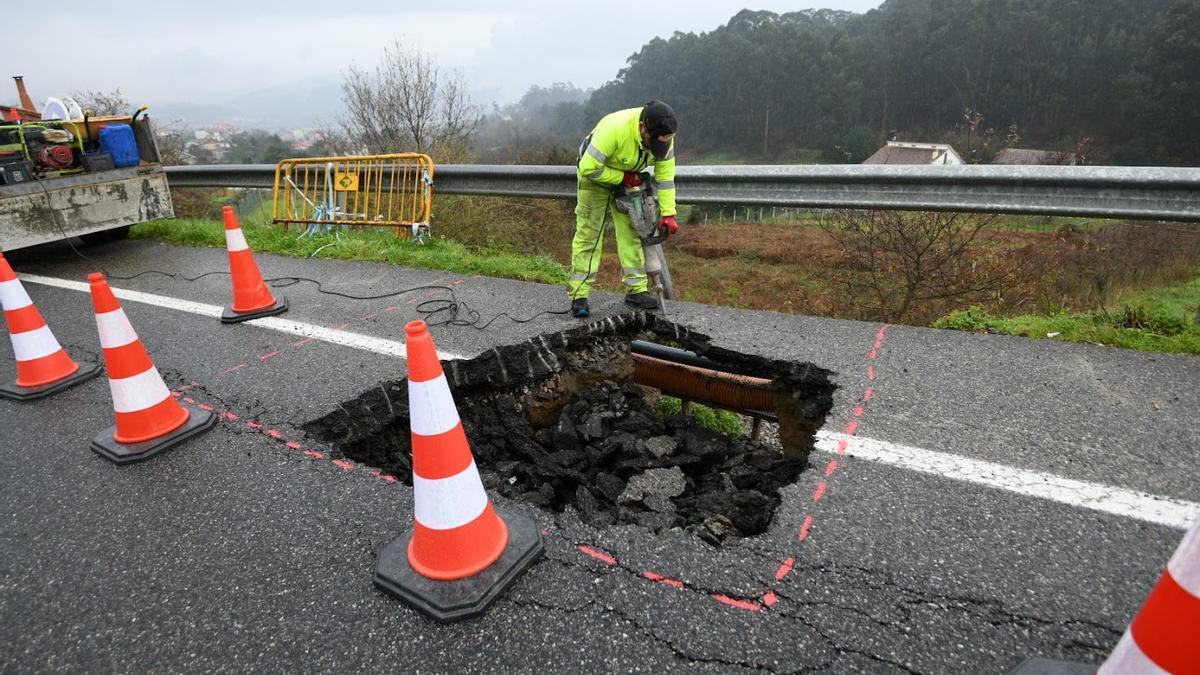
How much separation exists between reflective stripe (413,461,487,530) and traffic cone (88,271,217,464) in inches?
68.5

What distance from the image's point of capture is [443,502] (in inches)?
80.3

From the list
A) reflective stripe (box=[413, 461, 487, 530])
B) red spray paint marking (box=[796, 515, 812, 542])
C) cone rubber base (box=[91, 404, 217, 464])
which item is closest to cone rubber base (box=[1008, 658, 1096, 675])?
red spray paint marking (box=[796, 515, 812, 542])

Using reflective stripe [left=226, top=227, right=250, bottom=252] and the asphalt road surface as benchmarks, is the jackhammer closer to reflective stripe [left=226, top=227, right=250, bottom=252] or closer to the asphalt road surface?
the asphalt road surface

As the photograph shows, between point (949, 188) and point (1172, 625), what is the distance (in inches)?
140

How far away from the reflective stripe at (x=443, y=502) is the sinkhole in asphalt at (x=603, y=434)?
55cm

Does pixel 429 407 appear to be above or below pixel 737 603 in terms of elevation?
A: above

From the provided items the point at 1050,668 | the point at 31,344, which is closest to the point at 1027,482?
the point at 1050,668

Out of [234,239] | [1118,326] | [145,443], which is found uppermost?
[234,239]

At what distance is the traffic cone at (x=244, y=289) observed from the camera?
4.60 m

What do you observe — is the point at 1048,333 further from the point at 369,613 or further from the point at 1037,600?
the point at 369,613

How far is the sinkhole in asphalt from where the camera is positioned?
2715 mm

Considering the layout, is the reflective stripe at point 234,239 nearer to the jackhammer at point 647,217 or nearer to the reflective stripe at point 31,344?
the reflective stripe at point 31,344

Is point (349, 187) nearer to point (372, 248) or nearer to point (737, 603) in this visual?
point (372, 248)

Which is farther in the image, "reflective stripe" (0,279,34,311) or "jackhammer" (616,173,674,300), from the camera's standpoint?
"jackhammer" (616,173,674,300)
